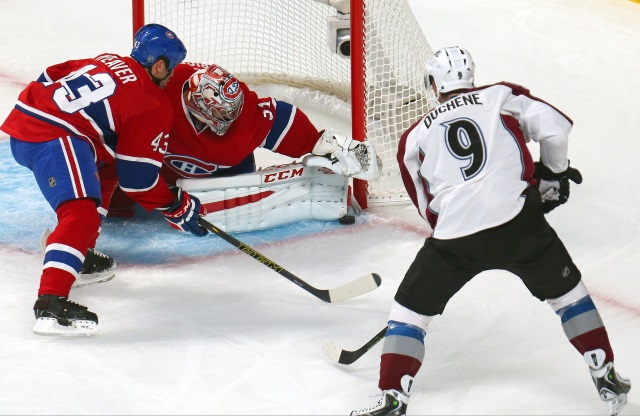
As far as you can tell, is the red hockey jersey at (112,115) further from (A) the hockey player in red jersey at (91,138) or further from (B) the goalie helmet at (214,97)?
(B) the goalie helmet at (214,97)

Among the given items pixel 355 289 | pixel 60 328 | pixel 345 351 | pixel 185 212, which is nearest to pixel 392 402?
pixel 345 351

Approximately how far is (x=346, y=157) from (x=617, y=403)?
1500 millimetres

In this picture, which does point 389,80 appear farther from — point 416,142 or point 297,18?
point 416,142

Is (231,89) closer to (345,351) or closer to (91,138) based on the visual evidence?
(91,138)

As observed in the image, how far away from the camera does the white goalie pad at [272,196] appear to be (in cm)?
384

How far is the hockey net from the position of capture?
4.02 m

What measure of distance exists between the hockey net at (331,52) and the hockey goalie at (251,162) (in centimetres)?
15

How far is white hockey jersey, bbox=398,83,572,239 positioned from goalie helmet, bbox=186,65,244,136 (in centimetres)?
104

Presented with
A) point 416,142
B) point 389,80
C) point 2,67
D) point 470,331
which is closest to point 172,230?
point 389,80

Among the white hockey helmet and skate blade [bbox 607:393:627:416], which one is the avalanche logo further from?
skate blade [bbox 607:393:627:416]

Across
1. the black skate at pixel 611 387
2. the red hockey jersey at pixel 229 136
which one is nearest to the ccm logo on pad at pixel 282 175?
the red hockey jersey at pixel 229 136

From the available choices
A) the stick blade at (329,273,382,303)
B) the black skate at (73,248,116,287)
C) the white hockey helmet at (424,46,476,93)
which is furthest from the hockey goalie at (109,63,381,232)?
the white hockey helmet at (424,46,476,93)

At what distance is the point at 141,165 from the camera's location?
340cm

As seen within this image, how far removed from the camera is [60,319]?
3111 mm
